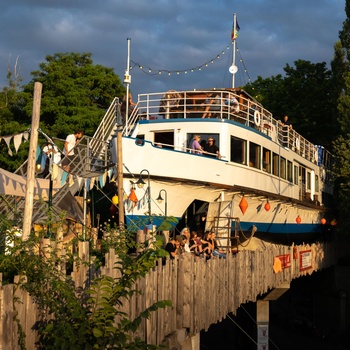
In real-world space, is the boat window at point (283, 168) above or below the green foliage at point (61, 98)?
below

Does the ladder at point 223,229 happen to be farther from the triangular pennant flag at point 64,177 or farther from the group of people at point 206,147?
the triangular pennant flag at point 64,177

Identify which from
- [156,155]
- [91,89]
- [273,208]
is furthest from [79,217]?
[91,89]

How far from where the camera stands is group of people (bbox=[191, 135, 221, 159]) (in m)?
20.2

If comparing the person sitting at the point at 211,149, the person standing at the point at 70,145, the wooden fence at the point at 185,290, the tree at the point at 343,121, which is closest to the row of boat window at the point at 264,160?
the person sitting at the point at 211,149

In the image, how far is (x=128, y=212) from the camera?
18.7 meters

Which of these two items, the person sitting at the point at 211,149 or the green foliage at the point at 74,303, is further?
the person sitting at the point at 211,149

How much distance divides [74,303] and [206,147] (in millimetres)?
13961

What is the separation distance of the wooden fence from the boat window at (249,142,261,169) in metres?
3.33

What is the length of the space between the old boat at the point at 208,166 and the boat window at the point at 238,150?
31 millimetres

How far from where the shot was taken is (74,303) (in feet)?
23.3

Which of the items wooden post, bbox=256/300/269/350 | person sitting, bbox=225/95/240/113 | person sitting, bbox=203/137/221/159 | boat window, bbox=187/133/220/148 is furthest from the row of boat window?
wooden post, bbox=256/300/269/350

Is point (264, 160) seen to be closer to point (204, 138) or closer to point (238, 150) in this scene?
point (238, 150)

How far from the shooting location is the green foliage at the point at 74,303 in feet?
23.1

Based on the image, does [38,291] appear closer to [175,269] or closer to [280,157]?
[175,269]
